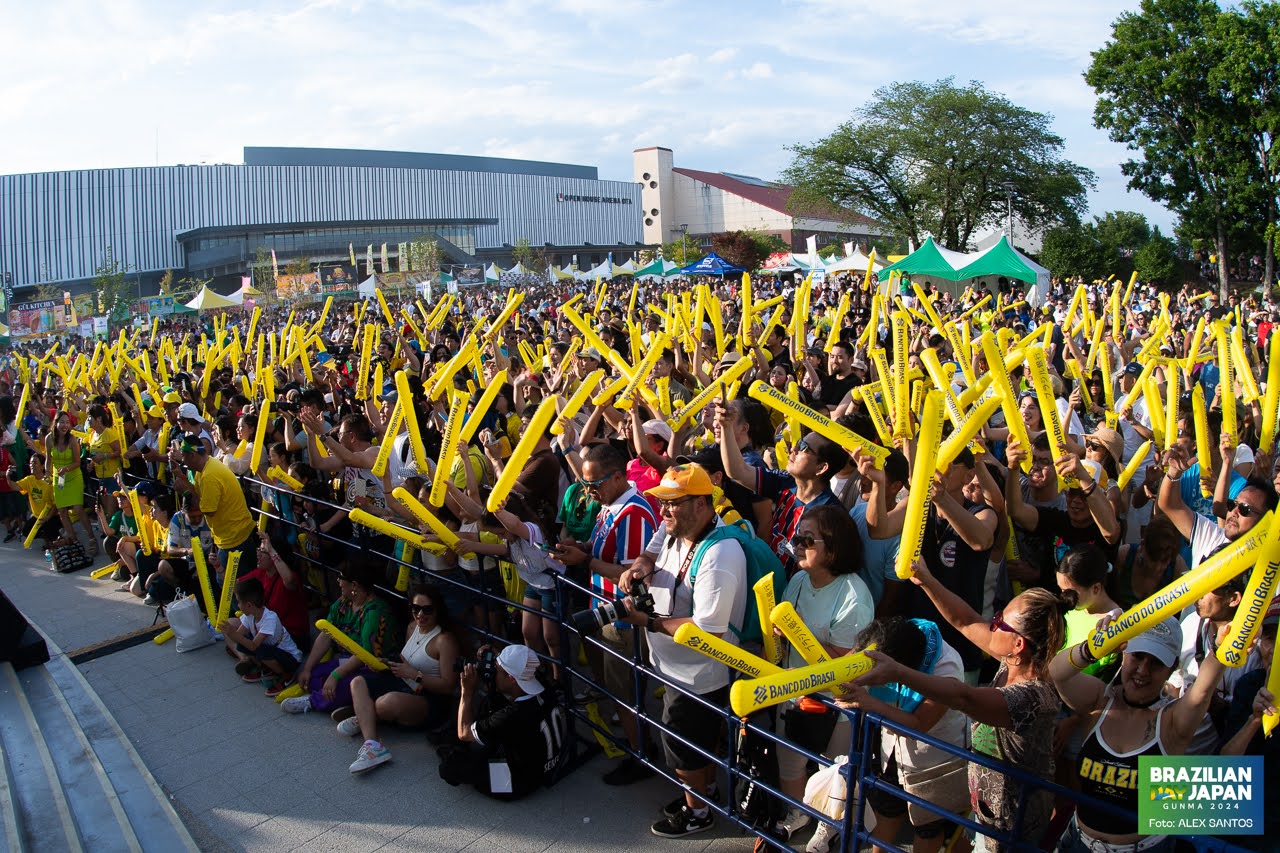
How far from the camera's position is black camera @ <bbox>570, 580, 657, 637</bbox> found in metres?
3.71

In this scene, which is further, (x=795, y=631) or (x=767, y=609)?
(x=767, y=609)

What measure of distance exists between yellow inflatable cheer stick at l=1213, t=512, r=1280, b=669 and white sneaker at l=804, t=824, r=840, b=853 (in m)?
1.78

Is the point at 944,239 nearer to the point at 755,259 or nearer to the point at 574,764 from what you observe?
the point at 755,259

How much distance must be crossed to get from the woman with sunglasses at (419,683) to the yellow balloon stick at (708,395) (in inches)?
76.6

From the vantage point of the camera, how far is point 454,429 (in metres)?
5.08

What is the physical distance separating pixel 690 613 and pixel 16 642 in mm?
4561

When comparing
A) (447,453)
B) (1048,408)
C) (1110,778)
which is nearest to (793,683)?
(1110,778)

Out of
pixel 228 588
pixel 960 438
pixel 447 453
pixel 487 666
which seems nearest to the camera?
pixel 960 438

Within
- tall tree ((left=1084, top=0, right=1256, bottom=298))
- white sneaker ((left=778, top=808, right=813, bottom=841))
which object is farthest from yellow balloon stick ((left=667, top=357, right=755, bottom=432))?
tall tree ((left=1084, top=0, right=1256, bottom=298))

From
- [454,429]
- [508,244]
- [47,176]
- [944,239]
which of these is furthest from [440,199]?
[454,429]

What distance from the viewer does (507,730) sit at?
4.43 meters

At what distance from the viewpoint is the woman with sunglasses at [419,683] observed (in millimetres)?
5129

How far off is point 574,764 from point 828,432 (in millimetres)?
2213

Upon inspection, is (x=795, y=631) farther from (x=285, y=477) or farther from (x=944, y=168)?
(x=944, y=168)
